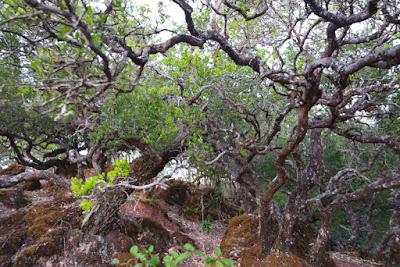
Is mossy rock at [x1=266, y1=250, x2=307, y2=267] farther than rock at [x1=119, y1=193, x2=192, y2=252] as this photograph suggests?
No

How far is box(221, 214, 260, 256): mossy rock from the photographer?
714 centimetres

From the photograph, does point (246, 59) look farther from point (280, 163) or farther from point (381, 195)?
point (381, 195)

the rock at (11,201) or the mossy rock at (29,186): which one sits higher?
the rock at (11,201)

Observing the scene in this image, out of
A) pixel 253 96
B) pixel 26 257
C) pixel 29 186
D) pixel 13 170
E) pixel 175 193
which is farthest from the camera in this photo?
pixel 175 193

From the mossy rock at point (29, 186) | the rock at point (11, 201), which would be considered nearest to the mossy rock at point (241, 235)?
the rock at point (11, 201)

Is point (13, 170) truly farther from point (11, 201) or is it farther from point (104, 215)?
point (104, 215)

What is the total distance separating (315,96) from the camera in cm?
482

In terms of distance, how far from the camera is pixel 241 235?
25.0 ft

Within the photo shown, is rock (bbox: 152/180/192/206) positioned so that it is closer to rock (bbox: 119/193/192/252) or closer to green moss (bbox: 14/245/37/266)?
rock (bbox: 119/193/192/252)

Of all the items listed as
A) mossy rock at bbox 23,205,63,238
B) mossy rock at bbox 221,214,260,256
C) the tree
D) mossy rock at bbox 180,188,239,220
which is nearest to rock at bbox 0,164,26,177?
the tree

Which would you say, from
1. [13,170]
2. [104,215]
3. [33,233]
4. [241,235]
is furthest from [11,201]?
[241,235]

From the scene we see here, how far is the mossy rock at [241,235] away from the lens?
23.4 feet

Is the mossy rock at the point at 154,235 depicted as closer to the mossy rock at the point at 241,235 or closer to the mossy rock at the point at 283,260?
the mossy rock at the point at 241,235

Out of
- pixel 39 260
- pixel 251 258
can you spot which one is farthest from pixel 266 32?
pixel 39 260
